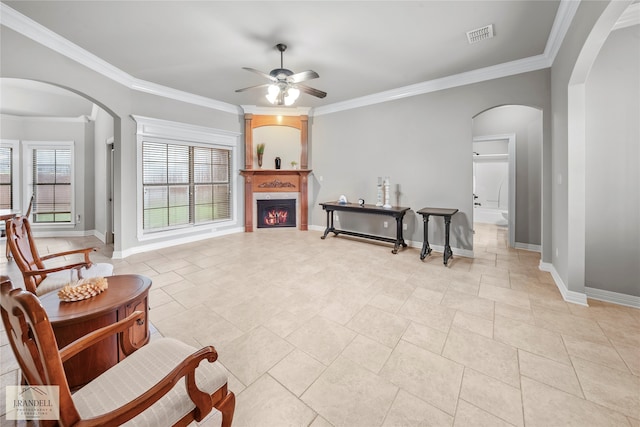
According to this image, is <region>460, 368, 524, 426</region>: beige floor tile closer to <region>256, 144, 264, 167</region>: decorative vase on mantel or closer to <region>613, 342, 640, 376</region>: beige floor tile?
<region>613, 342, 640, 376</region>: beige floor tile

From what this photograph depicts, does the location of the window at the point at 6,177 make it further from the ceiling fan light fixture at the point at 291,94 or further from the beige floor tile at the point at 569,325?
the beige floor tile at the point at 569,325

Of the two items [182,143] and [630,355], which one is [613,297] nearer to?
[630,355]

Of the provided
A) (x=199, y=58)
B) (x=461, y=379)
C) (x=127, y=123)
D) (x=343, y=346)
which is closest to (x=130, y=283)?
(x=343, y=346)

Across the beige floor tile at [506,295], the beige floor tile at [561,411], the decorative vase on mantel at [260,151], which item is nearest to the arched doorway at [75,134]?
the decorative vase on mantel at [260,151]

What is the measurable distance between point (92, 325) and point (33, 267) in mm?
1311

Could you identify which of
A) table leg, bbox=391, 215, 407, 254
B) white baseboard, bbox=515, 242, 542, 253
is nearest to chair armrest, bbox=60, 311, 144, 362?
table leg, bbox=391, 215, 407, 254

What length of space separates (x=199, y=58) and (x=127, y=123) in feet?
5.84

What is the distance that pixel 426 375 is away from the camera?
169 cm

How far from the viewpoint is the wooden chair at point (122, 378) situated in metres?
0.79

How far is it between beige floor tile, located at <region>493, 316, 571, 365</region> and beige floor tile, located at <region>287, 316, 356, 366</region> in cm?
123

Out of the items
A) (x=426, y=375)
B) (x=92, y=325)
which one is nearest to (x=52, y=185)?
(x=92, y=325)

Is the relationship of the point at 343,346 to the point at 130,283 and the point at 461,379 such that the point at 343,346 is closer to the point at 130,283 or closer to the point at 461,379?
the point at 461,379

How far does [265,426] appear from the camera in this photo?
4.41 ft

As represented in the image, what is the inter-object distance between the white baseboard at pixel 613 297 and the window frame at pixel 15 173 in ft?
33.9
